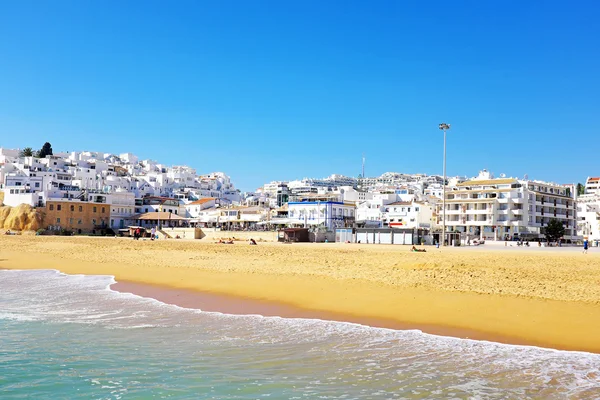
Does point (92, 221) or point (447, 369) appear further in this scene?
point (92, 221)

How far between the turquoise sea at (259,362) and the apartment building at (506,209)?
62.9m

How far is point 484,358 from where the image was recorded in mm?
9219

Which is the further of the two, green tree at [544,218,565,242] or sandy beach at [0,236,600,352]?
green tree at [544,218,565,242]

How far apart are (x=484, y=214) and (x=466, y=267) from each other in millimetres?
54853

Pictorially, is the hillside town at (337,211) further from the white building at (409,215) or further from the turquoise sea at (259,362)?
the turquoise sea at (259,362)

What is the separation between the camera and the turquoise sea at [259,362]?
7461mm

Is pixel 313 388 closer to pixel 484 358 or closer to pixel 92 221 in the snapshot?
pixel 484 358

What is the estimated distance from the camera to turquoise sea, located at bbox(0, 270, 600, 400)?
294 inches

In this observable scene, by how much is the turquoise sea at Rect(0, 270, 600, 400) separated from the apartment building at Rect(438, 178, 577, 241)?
62.9 meters

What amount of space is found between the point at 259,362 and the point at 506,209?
7054 cm

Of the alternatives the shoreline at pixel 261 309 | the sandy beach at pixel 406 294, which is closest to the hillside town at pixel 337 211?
the sandy beach at pixel 406 294

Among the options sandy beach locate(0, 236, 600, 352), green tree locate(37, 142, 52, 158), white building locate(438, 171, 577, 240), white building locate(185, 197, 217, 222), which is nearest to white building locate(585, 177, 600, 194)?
white building locate(438, 171, 577, 240)

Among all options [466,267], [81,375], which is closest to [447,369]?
[81,375]

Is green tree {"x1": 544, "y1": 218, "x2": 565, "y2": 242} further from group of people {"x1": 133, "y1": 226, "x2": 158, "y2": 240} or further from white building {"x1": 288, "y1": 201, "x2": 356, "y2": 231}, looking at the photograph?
group of people {"x1": 133, "y1": 226, "x2": 158, "y2": 240}
